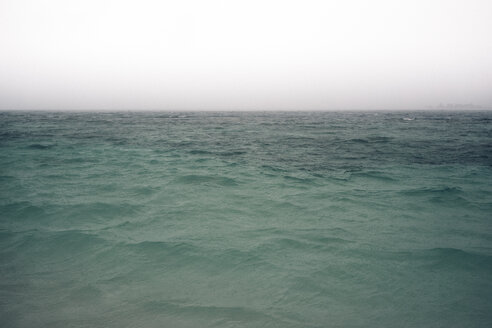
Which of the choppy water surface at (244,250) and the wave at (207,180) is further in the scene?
the wave at (207,180)

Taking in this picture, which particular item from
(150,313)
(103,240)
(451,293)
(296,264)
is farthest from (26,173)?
(451,293)

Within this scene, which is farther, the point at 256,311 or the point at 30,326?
the point at 256,311

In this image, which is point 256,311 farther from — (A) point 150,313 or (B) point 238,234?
(B) point 238,234

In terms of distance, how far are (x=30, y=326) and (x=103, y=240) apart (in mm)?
2431

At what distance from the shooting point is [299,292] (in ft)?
13.8

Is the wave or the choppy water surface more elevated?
the wave

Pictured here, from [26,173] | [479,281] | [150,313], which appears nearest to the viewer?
[150,313]

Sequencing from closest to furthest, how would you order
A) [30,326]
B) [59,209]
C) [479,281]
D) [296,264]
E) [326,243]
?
[30,326], [479,281], [296,264], [326,243], [59,209]

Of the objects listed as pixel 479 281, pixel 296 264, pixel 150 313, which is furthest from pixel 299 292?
pixel 479 281

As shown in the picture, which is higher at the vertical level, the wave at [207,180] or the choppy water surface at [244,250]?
the wave at [207,180]

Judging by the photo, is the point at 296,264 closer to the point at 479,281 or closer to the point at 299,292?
the point at 299,292

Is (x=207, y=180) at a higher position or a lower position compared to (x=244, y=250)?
higher

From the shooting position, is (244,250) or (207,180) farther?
(207,180)

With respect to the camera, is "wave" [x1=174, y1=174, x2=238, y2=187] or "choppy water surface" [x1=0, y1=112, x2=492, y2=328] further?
"wave" [x1=174, y1=174, x2=238, y2=187]
